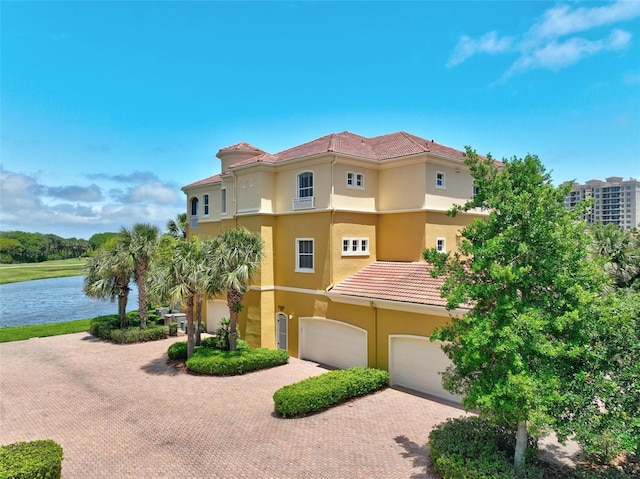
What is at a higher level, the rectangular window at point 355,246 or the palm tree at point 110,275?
the rectangular window at point 355,246

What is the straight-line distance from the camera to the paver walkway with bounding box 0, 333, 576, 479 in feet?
32.9

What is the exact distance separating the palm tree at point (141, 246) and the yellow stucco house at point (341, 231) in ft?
19.1

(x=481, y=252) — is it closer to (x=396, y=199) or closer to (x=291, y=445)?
(x=291, y=445)

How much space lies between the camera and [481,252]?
8805mm

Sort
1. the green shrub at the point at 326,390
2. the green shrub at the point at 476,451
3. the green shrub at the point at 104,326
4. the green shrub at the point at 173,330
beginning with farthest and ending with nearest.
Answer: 1. the green shrub at the point at 173,330
2. the green shrub at the point at 104,326
3. the green shrub at the point at 326,390
4. the green shrub at the point at 476,451

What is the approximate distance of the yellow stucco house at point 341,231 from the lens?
18469 mm

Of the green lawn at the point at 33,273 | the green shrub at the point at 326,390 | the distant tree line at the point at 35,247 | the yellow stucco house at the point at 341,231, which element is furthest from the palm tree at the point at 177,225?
the distant tree line at the point at 35,247

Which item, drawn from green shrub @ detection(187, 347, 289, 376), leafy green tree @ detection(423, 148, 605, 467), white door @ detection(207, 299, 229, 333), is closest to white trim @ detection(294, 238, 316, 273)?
green shrub @ detection(187, 347, 289, 376)

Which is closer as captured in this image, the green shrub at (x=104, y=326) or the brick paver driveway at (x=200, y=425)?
the brick paver driveway at (x=200, y=425)

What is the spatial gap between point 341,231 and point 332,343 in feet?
18.3

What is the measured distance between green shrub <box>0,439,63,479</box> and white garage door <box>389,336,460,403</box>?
11.8 metres

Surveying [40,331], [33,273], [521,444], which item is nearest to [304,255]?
[521,444]

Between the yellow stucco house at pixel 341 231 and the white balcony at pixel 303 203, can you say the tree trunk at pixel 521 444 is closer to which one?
the yellow stucco house at pixel 341 231

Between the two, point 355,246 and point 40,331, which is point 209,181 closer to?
point 355,246
